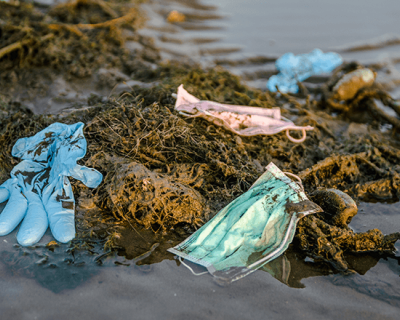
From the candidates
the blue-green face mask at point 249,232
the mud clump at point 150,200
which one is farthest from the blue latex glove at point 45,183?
the blue-green face mask at point 249,232

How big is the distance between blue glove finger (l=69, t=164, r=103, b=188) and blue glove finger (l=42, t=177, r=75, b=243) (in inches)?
3.4

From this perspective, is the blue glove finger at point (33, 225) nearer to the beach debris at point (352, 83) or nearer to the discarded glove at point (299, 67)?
the discarded glove at point (299, 67)

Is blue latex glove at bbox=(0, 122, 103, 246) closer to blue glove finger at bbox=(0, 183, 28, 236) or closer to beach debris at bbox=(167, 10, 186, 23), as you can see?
blue glove finger at bbox=(0, 183, 28, 236)

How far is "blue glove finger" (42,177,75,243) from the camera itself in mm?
2309

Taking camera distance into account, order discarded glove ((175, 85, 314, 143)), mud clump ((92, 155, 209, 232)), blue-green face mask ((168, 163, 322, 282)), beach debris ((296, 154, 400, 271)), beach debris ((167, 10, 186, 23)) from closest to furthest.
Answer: blue-green face mask ((168, 163, 322, 282))
beach debris ((296, 154, 400, 271))
mud clump ((92, 155, 209, 232))
discarded glove ((175, 85, 314, 143))
beach debris ((167, 10, 186, 23))

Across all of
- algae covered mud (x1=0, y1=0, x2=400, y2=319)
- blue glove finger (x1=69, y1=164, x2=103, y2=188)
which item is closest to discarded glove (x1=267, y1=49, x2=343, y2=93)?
algae covered mud (x1=0, y1=0, x2=400, y2=319)

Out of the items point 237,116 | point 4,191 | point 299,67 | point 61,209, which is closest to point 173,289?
point 61,209

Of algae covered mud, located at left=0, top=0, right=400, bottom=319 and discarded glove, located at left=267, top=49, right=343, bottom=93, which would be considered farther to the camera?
discarded glove, located at left=267, top=49, right=343, bottom=93

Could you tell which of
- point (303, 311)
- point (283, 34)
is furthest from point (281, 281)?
point (283, 34)

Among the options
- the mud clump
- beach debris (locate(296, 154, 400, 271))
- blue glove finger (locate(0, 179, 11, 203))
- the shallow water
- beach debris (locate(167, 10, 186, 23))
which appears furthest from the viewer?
beach debris (locate(167, 10, 186, 23))

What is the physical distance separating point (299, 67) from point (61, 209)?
442 cm

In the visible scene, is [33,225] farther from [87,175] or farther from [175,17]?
[175,17]

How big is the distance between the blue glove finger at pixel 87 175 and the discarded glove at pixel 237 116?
1068 millimetres


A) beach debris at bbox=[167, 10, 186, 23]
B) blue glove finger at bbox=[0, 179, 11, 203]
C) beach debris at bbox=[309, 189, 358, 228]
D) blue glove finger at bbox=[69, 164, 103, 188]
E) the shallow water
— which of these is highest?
beach debris at bbox=[167, 10, 186, 23]
